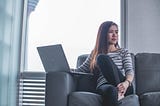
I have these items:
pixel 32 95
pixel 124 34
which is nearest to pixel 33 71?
pixel 32 95

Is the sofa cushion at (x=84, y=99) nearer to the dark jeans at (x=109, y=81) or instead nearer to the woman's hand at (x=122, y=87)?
the dark jeans at (x=109, y=81)

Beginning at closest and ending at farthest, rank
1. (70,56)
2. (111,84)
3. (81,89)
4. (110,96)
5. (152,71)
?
1. (110,96)
2. (111,84)
3. (81,89)
4. (152,71)
5. (70,56)

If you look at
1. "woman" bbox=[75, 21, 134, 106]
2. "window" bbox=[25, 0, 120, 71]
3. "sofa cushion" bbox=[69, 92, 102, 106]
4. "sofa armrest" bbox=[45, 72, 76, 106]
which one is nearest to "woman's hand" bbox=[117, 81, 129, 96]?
"woman" bbox=[75, 21, 134, 106]

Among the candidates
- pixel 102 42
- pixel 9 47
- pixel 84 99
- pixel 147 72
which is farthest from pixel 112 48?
pixel 9 47

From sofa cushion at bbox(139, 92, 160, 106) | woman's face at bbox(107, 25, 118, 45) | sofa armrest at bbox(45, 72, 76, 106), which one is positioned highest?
woman's face at bbox(107, 25, 118, 45)

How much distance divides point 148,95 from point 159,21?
1.45m

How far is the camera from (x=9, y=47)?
2.56m

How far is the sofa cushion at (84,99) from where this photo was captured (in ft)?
6.17

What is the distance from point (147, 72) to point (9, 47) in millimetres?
1333

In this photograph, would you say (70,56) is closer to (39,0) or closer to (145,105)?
(39,0)

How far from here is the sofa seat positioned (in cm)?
187

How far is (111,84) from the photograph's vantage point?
1.94 m

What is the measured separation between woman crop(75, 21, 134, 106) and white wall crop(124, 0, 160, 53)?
0.83 metres

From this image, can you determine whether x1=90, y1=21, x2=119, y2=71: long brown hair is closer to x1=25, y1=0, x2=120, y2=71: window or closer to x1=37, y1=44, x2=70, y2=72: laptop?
x1=37, y1=44, x2=70, y2=72: laptop
